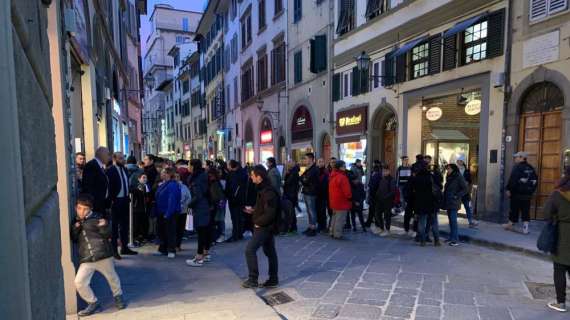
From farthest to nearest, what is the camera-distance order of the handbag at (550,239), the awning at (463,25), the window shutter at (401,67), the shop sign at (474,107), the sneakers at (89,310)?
the window shutter at (401,67), the shop sign at (474,107), the awning at (463,25), the handbag at (550,239), the sneakers at (89,310)

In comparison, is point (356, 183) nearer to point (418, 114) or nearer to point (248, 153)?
point (418, 114)

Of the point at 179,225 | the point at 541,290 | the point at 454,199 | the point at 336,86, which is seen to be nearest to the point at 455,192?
the point at 454,199

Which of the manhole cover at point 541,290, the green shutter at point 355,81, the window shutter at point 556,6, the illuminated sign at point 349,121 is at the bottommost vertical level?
the manhole cover at point 541,290

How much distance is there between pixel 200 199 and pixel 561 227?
496 centimetres

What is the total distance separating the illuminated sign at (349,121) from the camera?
15.0 meters

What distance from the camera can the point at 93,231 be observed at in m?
4.02

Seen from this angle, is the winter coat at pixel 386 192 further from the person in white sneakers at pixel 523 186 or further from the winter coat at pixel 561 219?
the winter coat at pixel 561 219

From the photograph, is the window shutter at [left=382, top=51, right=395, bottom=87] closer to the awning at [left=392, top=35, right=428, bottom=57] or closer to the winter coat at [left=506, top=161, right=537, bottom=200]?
the awning at [left=392, top=35, right=428, bottom=57]

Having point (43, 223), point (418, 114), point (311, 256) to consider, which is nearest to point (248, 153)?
point (418, 114)

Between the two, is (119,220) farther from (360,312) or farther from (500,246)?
(500,246)

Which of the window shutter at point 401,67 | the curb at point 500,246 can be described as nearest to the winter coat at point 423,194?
the curb at point 500,246

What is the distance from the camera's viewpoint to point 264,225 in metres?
5.16

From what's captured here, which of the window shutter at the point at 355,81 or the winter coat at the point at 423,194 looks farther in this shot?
the window shutter at the point at 355,81

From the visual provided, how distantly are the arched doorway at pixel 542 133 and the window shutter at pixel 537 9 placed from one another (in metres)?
1.52
